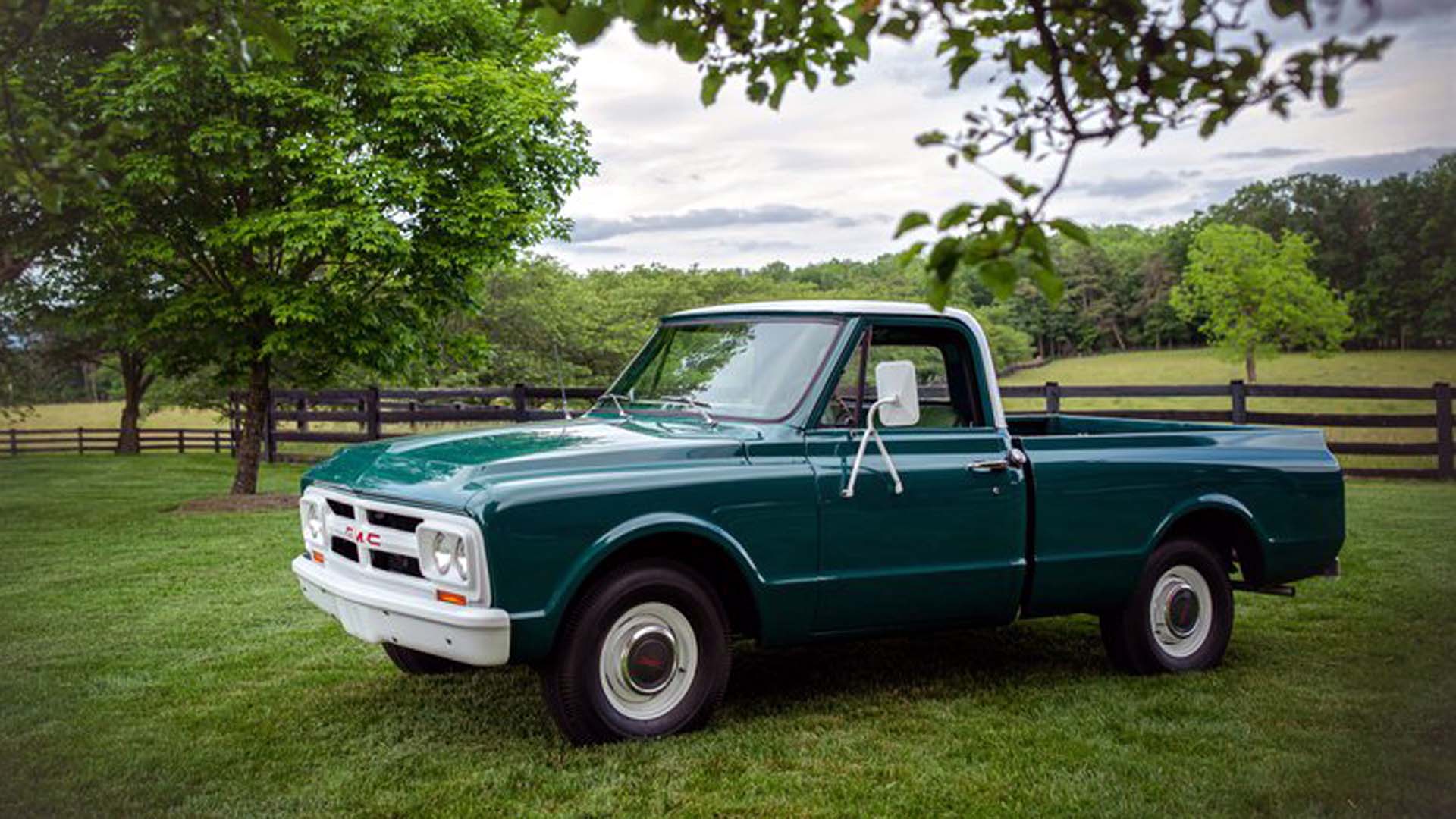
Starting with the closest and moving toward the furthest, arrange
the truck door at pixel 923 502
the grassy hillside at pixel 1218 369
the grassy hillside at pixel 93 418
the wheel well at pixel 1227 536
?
the truck door at pixel 923 502 → the wheel well at pixel 1227 536 → the grassy hillside at pixel 1218 369 → the grassy hillside at pixel 93 418

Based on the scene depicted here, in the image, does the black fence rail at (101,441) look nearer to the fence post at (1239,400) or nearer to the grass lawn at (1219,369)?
the grass lawn at (1219,369)

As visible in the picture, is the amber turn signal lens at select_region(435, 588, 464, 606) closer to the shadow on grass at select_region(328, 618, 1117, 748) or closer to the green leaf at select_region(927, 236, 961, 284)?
the shadow on grass at select_region(328, 618, 1117, 748)

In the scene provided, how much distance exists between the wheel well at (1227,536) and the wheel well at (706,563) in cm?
257

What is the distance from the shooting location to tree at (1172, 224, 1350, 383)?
45.9m

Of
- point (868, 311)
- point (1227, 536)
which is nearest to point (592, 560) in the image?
point (868, 311)

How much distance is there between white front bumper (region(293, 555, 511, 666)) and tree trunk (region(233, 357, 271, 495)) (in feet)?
44.4

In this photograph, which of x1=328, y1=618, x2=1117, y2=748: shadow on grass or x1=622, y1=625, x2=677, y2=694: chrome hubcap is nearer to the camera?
x1=622, y1=625, x2=677, y2=694: chrome hubcap

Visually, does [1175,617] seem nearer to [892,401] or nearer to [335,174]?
[892,401]

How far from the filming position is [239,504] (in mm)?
16906

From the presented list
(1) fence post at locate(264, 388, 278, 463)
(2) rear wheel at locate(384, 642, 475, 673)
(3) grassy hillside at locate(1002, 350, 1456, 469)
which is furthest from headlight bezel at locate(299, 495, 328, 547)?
(1) fence post at locate(264, 388, 278, 463)

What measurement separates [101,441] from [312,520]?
39.1 metres

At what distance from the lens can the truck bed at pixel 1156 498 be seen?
6270 mm

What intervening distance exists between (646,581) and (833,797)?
3.75ft

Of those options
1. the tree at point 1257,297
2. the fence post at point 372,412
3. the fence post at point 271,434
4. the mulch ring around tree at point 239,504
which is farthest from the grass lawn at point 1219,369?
the mulch ring around tree at point 239,504
